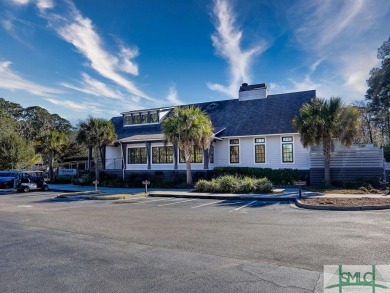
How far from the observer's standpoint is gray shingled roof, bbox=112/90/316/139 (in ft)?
79.1

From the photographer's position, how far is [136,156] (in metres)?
28.2

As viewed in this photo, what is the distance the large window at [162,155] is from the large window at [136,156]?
44.0 inches

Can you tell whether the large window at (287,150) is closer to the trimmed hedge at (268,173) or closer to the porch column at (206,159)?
the trimmed hedge at (268,173)

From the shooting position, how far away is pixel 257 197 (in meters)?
15.0

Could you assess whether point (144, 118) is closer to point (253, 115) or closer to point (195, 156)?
point (195, 156)

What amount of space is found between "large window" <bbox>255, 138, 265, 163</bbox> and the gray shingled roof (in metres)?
0.70

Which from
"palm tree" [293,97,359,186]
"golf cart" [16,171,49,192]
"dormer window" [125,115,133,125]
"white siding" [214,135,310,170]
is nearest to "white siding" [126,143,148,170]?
"dormer window" [125,115,133,125]

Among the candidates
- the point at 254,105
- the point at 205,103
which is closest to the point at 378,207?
the point at 254,105

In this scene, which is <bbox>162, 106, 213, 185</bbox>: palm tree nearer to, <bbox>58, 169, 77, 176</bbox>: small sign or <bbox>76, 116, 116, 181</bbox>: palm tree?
<bbox>76, 116, 116, 181</bbox>: palm tree

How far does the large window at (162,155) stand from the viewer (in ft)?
87.6

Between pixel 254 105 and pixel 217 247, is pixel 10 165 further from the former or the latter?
pixel 217 247

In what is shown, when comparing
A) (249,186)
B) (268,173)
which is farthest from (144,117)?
(249,186)

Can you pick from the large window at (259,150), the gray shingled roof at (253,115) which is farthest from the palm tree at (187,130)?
the large window at (259,150)

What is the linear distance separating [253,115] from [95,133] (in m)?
13.7
